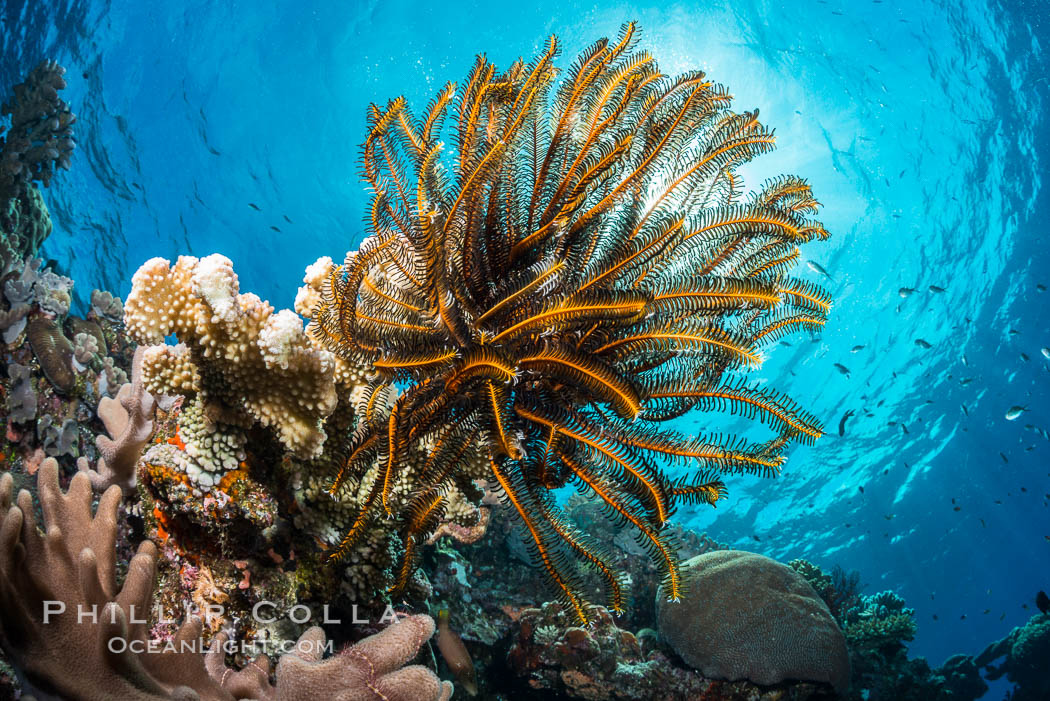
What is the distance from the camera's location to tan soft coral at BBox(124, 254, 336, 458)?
2.55 meters

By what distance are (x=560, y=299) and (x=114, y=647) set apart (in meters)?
2.51

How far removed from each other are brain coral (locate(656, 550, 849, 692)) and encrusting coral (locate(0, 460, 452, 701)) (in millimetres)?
5438

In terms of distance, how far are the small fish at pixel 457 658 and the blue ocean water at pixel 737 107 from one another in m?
14.4

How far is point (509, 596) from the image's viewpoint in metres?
8.14

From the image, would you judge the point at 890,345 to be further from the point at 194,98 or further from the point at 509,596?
the point at 194,98

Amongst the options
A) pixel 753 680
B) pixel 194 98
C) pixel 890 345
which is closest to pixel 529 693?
pixel 753 680

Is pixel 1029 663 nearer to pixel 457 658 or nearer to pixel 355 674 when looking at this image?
pixel 457 658

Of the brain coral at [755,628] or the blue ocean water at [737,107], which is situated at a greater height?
the blue ocean water at [737,107]

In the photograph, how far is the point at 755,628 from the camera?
713 cm

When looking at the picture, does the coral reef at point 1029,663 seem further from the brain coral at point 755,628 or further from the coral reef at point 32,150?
the coral reef at point 32,150

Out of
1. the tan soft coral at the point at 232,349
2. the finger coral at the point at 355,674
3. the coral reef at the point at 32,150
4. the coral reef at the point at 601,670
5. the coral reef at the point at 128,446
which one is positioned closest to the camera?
the finger coral at the point at 355,674

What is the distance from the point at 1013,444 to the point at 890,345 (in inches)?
739

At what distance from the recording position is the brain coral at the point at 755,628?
684cm

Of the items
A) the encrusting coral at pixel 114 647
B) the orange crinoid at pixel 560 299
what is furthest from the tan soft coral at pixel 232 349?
the encrusting coral at pixel 114 647
